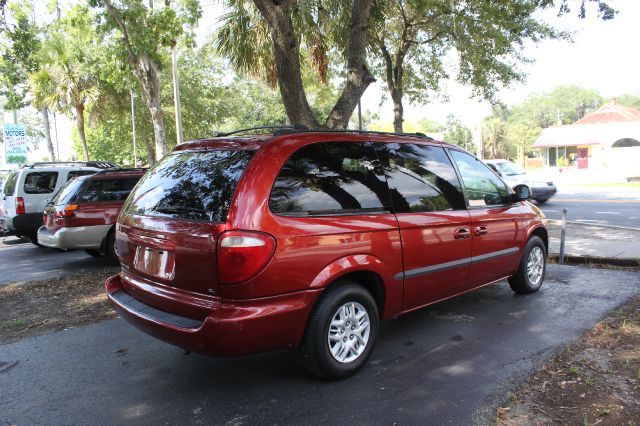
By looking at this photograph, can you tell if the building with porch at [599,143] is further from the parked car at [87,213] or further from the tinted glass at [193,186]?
the tinted glass at [193,186]

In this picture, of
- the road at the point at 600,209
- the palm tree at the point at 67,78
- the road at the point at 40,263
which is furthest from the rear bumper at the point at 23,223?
the road at the point at 600,209

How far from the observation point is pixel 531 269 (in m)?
5.61

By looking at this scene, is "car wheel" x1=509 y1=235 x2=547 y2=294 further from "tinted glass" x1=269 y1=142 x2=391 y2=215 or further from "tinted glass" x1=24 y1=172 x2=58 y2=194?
"tinted glass" x1=24 y1=172 x2=58 y2=194

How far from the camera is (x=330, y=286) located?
11.3 ft

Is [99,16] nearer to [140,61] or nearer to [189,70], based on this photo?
[140,61]

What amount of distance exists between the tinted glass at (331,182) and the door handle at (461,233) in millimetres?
857

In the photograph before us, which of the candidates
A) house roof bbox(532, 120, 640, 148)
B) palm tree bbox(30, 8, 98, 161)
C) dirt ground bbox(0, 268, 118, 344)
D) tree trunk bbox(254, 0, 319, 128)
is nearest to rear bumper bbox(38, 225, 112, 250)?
dirt ground bbox(0, 268, 118, 344)

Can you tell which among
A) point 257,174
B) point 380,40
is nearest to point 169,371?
point 257,174

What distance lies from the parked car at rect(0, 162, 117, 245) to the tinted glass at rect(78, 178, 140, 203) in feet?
8.48

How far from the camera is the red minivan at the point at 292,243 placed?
3.03m

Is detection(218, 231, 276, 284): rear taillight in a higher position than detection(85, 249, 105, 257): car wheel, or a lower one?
higher

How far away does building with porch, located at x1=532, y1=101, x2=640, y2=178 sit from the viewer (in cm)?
3619

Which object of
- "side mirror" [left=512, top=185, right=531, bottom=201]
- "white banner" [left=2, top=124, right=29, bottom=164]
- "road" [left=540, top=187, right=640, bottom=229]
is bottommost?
"road" [left=540, top=187, right=640, bottom=229]

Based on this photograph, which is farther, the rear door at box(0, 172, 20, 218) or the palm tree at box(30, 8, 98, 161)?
the palm tree at box(30, 8, 98, 161)
